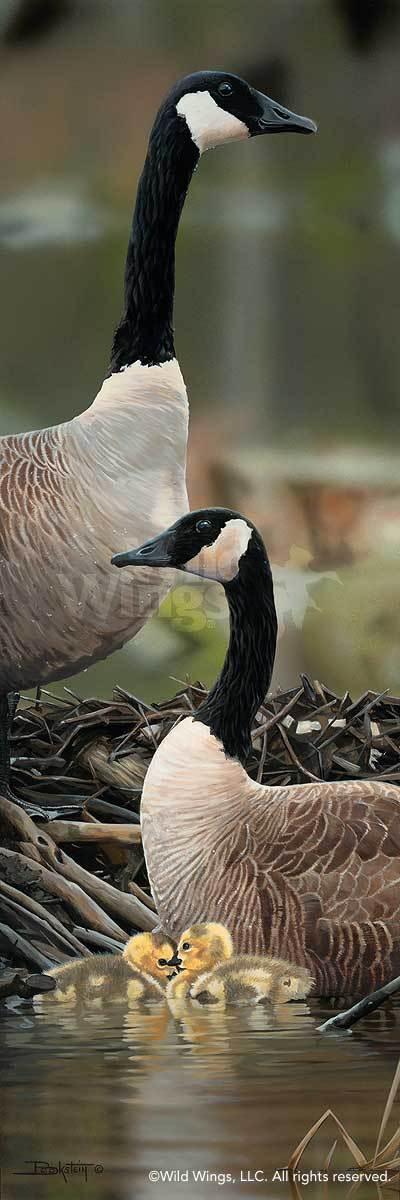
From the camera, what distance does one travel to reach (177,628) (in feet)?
14.0

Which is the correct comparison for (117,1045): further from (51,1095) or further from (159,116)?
(159,116)

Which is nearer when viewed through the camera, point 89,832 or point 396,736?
point 89,832

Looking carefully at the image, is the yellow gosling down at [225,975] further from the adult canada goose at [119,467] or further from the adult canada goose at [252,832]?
the adult canada goose at [119,467]

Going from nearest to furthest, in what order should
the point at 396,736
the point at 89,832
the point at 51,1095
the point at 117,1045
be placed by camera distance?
the point at 51,1095
the point at 117,1045
the point at 89,832
the point at 396,736

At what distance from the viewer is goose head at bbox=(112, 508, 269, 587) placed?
2.69 metres

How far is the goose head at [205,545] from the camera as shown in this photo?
8.82ft

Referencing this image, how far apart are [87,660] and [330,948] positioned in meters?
Answer: 0.94

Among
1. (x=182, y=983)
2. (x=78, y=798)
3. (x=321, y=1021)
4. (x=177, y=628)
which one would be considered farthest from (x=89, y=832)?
(x=177, y=628)

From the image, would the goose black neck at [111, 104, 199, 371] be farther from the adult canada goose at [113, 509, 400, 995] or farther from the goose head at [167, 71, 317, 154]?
the adult canada goose at [113, 509, 400, 995]

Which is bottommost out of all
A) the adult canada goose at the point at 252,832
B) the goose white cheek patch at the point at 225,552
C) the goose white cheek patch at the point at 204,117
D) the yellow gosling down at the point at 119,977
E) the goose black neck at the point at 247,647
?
the yellow gosling down at the point at 119,977

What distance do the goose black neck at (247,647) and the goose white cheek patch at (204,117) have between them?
3.40 feet

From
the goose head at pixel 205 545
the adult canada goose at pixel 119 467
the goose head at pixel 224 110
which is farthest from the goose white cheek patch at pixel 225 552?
the goose head at pixel 224 110

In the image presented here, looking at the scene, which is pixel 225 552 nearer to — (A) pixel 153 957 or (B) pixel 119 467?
(B) pixel 119 467
